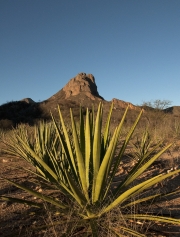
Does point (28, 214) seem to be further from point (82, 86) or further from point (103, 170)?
point (82, 86)

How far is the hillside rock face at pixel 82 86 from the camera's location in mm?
49006

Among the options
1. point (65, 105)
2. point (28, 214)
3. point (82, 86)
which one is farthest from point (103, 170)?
point (82, 86)

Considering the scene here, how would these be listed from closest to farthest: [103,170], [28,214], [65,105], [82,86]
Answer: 1. [103,170]
2. [28,214]
3. [65,105]
4. [82,86]

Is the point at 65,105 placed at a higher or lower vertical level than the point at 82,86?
lower

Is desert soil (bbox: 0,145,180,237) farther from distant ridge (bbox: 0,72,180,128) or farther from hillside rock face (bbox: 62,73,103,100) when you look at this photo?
hillside rock face (bbox: 62,73,103,100)

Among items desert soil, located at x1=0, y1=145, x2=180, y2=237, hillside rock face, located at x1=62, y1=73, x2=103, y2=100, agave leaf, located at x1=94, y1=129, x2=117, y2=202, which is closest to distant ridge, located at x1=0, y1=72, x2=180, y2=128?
hillside rock face, located at x1=62, y1=73, x2=103, y2=100

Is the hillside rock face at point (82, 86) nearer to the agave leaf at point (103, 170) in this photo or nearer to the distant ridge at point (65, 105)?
the distant ridge at point (65, 105)

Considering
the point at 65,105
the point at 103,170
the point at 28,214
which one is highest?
the point at 65,105

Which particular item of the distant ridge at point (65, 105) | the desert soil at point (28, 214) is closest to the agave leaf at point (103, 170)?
the desert soil at point (28, 214)

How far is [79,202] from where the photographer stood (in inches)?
97.0

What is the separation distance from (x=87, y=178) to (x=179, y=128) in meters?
11.4

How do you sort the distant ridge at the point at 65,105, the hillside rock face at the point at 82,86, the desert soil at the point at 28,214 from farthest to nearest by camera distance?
1. the hillside rock face at the point at 82,86
2. the distant ridge at the point at 65,105
3. the desert soil at the point at 28,214

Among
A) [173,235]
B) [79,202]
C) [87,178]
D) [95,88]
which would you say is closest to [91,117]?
[87,178]

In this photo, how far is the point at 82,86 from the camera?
50.7 m
